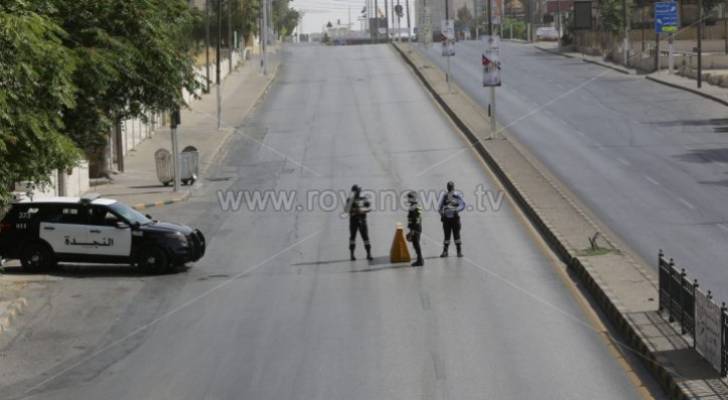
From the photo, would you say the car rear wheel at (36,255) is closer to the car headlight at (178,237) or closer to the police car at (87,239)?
the police car at (87,239)

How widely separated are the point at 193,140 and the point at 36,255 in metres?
29.3

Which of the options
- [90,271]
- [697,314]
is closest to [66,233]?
[90,271]

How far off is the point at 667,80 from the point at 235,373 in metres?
64.4

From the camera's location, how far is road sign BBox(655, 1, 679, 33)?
84.5m

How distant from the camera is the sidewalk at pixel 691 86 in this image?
6838 cm

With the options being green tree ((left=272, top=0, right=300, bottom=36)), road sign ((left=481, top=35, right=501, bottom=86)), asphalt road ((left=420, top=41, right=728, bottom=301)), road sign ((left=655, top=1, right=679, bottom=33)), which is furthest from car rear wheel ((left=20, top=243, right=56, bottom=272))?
green tree ((left=272, top=0, right=300, bottom=36))

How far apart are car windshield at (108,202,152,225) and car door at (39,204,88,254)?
742 millimetres

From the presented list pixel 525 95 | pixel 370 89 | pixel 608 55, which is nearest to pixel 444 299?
pixel 525 95

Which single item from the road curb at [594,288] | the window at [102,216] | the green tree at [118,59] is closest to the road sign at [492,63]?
the road curb at [594,288]

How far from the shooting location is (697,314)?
60.8 ft

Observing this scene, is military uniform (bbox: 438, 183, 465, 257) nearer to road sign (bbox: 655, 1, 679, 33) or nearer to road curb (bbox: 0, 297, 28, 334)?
road curb (bbox: 0, 297, 28, 334)

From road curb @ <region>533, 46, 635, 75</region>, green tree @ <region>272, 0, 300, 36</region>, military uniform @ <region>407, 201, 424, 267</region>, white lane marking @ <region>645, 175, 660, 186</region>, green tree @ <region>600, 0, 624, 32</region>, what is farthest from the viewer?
green tree @ <region>272, 0, 300, 36</region>

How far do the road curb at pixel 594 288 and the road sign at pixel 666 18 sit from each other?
38.8 metres

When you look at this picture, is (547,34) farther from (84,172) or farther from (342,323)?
(342,323)
